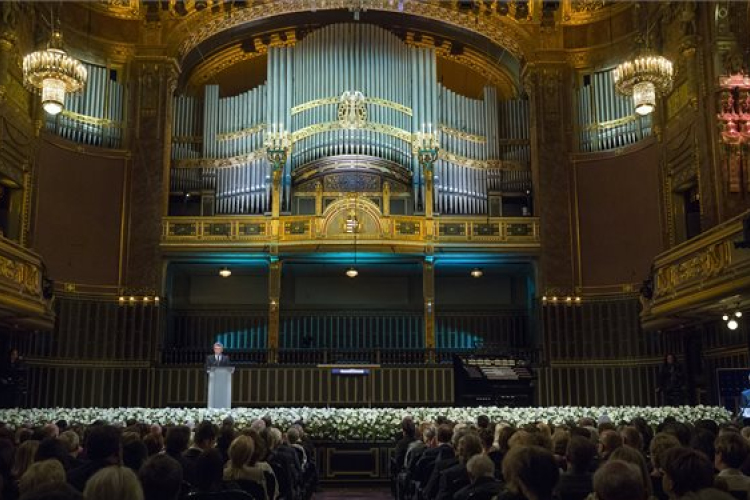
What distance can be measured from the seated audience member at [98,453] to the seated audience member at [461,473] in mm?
2893

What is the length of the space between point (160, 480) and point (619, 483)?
249 centimetres

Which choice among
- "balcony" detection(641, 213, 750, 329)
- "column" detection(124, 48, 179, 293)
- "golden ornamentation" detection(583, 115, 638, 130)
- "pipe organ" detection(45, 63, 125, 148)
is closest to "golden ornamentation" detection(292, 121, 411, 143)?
"column" detection(124, 48, 179, 293)

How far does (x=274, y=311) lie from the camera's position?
22812mm

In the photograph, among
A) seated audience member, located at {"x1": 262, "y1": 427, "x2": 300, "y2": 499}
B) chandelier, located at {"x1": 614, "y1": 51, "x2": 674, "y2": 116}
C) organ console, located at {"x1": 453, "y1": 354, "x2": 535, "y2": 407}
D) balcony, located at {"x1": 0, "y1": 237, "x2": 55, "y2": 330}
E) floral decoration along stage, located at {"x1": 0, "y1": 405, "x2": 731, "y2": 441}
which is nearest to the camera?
seated audience member, located at {"x1": 262, "y1": 427, "x2": 300, "y2": 499}

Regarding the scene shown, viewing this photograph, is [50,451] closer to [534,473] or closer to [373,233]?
[534,473]

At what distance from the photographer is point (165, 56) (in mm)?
23797

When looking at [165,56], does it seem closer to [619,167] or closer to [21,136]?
[21,136]

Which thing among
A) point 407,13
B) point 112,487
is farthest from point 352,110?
point 112,487

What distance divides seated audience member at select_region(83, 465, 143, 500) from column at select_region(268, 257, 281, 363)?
59.9ft

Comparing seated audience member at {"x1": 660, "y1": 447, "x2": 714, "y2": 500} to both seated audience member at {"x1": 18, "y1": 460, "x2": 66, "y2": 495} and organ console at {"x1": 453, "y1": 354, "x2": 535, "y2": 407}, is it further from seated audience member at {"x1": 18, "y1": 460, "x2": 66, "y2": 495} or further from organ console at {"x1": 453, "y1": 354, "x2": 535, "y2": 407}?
organ console at {"x1": 453, "y1": 354, "x2": 535, "y2": 407}

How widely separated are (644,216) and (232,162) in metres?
11.3

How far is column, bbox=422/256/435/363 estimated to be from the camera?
22406 mm

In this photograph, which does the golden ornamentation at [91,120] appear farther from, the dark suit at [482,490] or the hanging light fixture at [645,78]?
the dark suit at [482,490]

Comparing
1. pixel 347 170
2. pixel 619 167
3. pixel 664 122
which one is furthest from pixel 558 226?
pixel 347 170
